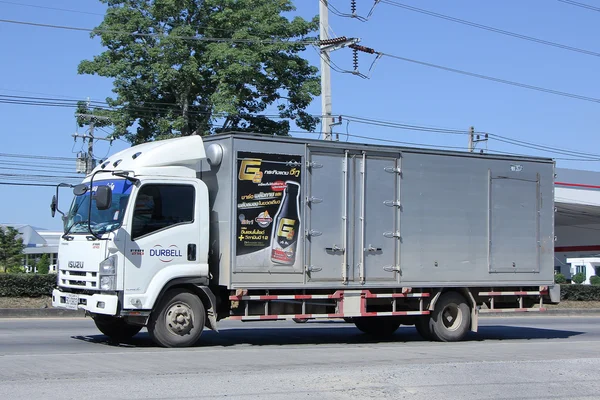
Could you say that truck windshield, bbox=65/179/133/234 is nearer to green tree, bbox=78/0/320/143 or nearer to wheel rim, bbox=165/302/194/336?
wheel rim, bbox=165/302/194/336

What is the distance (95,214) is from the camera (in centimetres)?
1252

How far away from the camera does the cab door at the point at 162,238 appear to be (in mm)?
12078

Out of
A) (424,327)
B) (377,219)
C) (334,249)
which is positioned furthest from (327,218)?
(424,327)

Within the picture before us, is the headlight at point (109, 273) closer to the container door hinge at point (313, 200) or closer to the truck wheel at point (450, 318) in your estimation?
the container door hinge at point (313, 200)

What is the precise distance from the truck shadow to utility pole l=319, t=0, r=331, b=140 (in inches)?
226

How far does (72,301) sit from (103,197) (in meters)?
1.93

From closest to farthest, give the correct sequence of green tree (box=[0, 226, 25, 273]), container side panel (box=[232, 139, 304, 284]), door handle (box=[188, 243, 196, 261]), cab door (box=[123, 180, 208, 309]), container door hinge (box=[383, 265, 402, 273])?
1. cab door (box=[123, 180, 208, 309])
2. door handle (box=[188, 243, 196, 261])
3. container side panel (box=[232, 139, 304, 284])
4. container door hinge (box=[383, 265, 402, 273])
5. green tree (box=[0, 226, 25, 273])

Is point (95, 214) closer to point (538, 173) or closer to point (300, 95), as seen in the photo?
point (538, 173)

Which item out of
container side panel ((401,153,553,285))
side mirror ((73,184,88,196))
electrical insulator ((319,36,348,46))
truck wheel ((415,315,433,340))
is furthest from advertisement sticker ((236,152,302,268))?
electrical insulator ((319,36,348,46))

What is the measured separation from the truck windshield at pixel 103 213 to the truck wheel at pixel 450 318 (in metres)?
6.45

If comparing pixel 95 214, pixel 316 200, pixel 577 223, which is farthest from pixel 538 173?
pixel 577 223

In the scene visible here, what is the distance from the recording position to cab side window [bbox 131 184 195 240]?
12.2m

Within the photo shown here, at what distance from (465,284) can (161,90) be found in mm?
15302

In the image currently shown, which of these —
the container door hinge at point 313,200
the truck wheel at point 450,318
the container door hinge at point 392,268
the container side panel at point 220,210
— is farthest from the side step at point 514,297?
the container side panel at point 220,210
